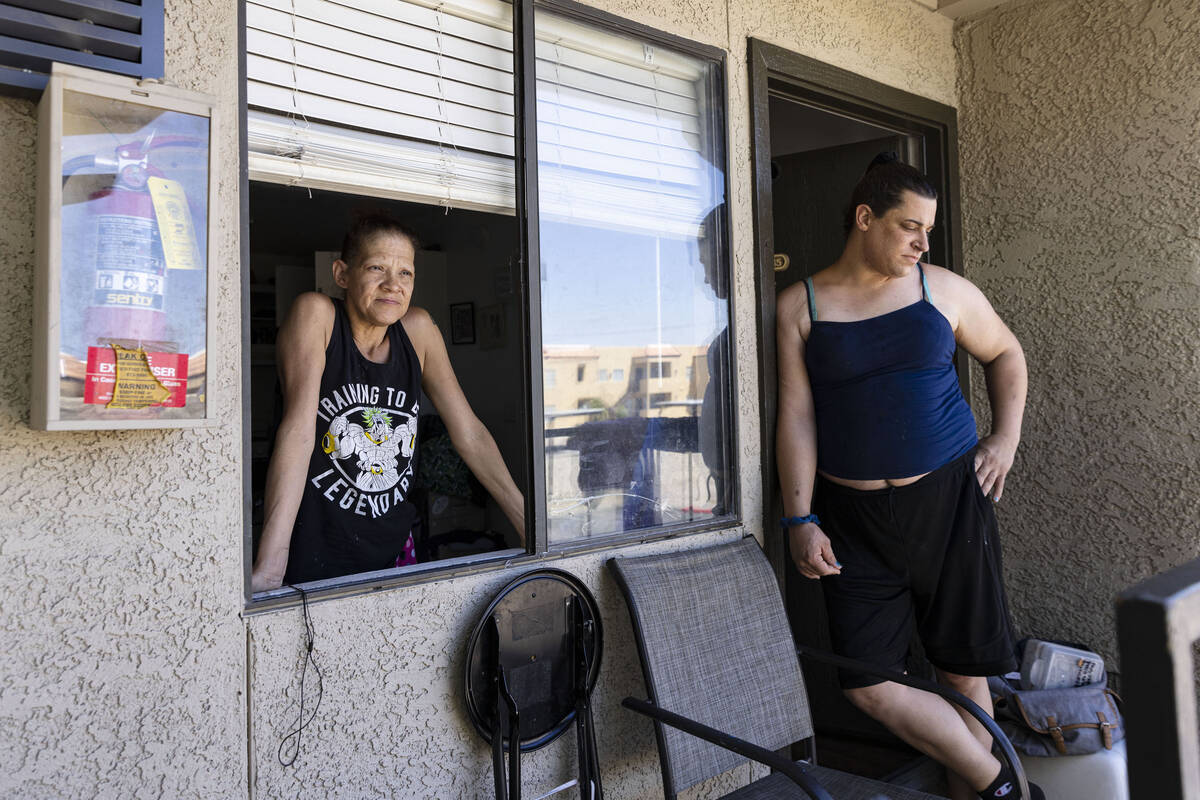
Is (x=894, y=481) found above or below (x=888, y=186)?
below

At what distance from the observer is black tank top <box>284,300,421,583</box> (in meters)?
2.16

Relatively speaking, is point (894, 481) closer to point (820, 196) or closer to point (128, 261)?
point (820, 196)

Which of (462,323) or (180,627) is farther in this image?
(462,323)

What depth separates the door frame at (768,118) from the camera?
8.83 feet

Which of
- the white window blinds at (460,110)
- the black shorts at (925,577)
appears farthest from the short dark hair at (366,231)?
the black shorts at (925,577)

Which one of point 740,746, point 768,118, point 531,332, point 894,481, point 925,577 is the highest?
point 768,118

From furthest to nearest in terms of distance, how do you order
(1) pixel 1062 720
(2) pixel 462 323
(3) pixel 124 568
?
(2) pixel 462 323 → (1) pixel 1062 720 → (3) pixel 124 568

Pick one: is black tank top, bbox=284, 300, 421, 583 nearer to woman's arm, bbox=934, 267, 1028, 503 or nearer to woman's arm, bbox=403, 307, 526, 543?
woman's arm, bbox=403, 307, 526, 543

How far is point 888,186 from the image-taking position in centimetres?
253

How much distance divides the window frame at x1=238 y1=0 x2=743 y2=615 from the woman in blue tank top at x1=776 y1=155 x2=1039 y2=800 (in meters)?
0.27

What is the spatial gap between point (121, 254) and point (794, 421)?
191 cm

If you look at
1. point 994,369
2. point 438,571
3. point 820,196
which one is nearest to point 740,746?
point 438,571

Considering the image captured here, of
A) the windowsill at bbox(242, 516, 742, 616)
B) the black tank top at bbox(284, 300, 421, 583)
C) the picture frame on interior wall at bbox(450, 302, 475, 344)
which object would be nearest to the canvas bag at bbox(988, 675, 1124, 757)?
the windowsill at bbox(242, 516, 742, 616)

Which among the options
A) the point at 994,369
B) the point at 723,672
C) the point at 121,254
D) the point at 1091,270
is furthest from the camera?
the point at 1091,270
